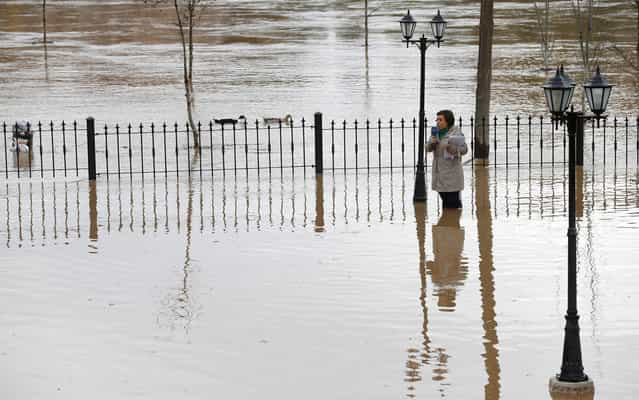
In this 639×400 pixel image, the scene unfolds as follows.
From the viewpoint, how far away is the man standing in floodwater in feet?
56.5

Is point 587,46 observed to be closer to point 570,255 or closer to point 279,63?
point 279,63

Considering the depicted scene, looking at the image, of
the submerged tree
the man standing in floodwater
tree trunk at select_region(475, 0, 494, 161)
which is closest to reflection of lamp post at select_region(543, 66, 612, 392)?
the man standing in floodwater

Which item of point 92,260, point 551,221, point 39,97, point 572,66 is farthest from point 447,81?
point 92,260

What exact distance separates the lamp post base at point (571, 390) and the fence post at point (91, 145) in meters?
12.8

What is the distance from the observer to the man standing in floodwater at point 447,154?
17234 mm

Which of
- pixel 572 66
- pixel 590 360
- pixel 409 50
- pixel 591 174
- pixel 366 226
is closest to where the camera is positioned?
pixel 590 360

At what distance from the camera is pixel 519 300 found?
13.0 m

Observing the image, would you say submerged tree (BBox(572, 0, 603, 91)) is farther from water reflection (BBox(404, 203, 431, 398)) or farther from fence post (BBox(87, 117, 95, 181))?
water reflection (BBox(404, 203, 431, 398))

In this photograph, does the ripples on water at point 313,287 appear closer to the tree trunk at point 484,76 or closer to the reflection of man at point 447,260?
the reflection of man at point 447,260

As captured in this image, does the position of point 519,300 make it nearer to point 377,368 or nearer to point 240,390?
point 377,368

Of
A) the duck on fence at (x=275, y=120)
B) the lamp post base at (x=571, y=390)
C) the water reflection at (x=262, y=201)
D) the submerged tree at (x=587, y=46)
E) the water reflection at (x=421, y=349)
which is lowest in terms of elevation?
the lamp post base at (x=571, y=390)

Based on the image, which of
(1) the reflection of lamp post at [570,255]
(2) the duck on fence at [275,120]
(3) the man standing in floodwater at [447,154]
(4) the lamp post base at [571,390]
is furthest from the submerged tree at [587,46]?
(4) the lamp post base at [571,390]

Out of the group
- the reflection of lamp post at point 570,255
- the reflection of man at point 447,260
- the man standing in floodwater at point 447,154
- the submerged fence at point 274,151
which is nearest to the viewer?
the reflection of lamp post at point 570,255

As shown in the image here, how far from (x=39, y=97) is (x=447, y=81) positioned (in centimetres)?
1348
